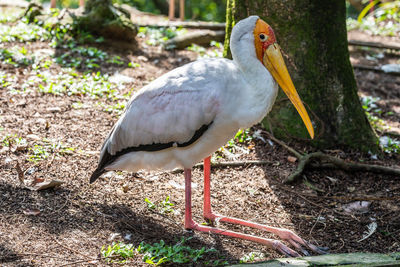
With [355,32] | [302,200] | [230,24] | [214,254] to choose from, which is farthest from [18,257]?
[355,32]

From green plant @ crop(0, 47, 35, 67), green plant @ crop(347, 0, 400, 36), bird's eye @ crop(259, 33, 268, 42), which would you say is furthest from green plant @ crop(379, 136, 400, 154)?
green plant @ crop(347, 0, 400, 36)

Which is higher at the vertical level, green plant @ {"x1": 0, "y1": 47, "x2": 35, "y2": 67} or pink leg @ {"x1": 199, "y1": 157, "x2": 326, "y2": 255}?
green plant @ {"x1": 0, "y1": 47, "x2": 35, "y2": 67}

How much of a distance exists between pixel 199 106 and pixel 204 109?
4cm

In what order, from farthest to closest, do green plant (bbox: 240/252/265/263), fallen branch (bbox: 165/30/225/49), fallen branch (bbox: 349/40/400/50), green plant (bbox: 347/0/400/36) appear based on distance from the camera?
green plant (bbox: 347/0/400/36) → fallen branch (bbox: 349/40/400/50) → fallen branch (bbox: 165/30/225/49) → green plant (bbox: 240/252/265/263)

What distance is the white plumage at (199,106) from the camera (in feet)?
12.1

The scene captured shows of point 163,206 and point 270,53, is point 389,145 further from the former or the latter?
point 163,206

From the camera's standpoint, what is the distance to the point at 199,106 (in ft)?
12.2

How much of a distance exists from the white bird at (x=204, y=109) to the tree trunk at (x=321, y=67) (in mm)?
1380

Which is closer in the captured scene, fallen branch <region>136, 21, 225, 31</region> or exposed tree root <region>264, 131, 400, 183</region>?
exposed tree root <region>264, 131, 400, 183</region>

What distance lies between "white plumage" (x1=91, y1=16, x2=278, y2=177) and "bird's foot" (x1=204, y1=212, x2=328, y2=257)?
0.56 m

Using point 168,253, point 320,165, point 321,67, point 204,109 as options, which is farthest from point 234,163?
point 168,253

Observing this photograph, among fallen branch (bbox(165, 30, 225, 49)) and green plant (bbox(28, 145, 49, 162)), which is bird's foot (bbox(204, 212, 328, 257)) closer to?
green plant (bbox(28, 145, 49, 162))

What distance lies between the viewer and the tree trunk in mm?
5320

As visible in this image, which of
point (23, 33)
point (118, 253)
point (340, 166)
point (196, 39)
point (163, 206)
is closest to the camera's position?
point (118, 253)
